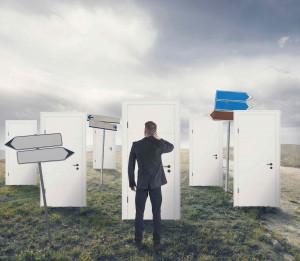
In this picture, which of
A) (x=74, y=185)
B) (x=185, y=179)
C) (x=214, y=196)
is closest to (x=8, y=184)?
(x=74, y=185)

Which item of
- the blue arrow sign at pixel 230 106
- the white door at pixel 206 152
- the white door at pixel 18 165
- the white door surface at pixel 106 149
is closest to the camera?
the blue arrow sign at pixel 230 106

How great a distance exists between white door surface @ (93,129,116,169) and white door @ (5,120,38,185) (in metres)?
5.53

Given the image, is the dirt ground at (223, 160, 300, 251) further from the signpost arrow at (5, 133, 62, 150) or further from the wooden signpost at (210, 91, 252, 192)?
the signpost arrow at (5, 133, 62, 150)

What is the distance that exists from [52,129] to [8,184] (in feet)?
20.7

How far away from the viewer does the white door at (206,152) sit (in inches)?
536

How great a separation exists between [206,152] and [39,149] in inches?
348

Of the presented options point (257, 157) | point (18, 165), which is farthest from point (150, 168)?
point (18, 165)

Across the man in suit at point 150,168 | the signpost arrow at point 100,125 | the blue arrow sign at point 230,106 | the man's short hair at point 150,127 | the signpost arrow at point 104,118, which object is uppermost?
the blue arrow sign at point 230,106

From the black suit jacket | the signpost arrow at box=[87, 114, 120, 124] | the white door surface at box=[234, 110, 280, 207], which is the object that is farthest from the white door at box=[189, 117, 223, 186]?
the black suit jacket

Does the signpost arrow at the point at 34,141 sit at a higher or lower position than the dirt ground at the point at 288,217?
higher

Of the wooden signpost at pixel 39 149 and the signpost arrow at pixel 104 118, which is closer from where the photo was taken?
the wooden signpost at pixel 39 149

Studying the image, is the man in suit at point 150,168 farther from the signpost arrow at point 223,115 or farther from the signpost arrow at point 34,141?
the signpost arrow at point 223,115

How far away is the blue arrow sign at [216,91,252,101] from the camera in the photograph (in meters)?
10.4

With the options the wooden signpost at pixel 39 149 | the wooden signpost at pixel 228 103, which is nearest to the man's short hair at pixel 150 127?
the wooden signpost at pixel 39 149
